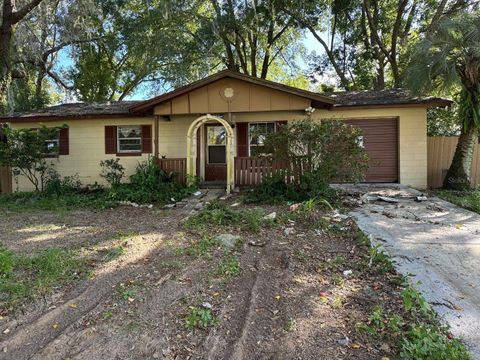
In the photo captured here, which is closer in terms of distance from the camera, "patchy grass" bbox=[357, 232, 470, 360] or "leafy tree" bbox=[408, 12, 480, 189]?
"patchy grass" bbox=[357, 232, 470, 360]

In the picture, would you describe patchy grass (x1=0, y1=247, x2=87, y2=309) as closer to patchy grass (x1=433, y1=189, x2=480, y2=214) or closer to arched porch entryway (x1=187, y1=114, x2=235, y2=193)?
arched porch entryway (x1=187, y1=114, x2=235, y2=193)

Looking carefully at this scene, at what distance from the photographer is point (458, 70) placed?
998cm

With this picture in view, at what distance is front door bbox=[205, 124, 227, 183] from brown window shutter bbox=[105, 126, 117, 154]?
3261 mm

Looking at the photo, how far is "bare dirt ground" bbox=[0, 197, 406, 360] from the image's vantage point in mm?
2629

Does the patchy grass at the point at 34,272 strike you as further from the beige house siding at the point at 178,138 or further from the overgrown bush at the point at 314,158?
the beige house siding at the point at 178,138

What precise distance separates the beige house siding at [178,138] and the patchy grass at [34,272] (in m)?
7.94

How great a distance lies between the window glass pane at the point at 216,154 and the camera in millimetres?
12344

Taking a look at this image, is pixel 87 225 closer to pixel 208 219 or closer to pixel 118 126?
pixel 208 219

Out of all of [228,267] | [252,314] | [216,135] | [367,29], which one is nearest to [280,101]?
[216,135]

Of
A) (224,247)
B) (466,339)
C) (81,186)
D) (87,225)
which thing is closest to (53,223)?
(87,225)

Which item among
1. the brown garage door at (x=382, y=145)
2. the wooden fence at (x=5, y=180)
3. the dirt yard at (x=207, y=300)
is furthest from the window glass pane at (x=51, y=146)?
the brown garage door at (x=382, y=145)

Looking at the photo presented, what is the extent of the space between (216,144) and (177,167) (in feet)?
7.18

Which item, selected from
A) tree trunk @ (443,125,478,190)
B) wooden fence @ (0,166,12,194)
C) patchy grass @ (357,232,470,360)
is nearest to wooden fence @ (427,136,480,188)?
tree trunk @ (443,125,478,190)

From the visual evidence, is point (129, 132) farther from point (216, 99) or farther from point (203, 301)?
point (203, 301)
